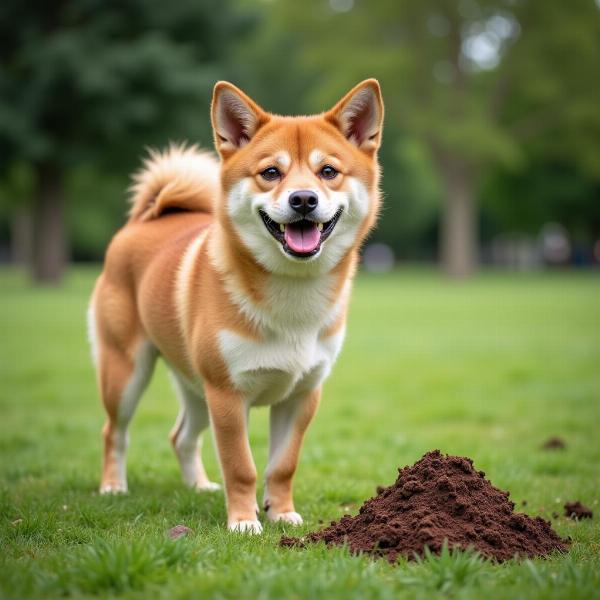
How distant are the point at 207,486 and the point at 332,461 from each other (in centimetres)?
118

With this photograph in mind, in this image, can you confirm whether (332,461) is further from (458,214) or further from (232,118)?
(458,214)

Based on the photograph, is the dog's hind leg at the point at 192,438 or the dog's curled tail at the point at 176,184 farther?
the dog's curled tail at the point at 176,184

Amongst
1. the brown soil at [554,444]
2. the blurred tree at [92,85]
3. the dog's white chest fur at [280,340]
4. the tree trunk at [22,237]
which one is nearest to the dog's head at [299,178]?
the dog's white chest fur at [280,340]

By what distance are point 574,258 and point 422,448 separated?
51712 mm

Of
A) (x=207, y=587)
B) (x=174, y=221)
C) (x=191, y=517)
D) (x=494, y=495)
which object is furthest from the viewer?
(x=174, y=221)

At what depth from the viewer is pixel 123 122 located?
24766mm

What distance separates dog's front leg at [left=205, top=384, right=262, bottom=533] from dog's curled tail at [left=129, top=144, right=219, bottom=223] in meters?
1.88

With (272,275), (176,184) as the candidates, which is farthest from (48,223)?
(272,275)

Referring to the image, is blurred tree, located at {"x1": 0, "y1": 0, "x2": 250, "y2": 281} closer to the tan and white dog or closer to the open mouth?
the tan and white dog

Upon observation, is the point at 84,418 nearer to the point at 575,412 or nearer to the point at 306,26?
the point at 575,412

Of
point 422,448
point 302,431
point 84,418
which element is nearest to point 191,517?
point 302,431

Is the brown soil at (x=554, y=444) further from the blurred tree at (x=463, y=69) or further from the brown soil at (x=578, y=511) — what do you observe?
the blurred tree at (x=463, y=69)

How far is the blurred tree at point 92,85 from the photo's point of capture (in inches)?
941

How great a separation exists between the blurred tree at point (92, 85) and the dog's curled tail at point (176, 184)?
1888 centimetres
